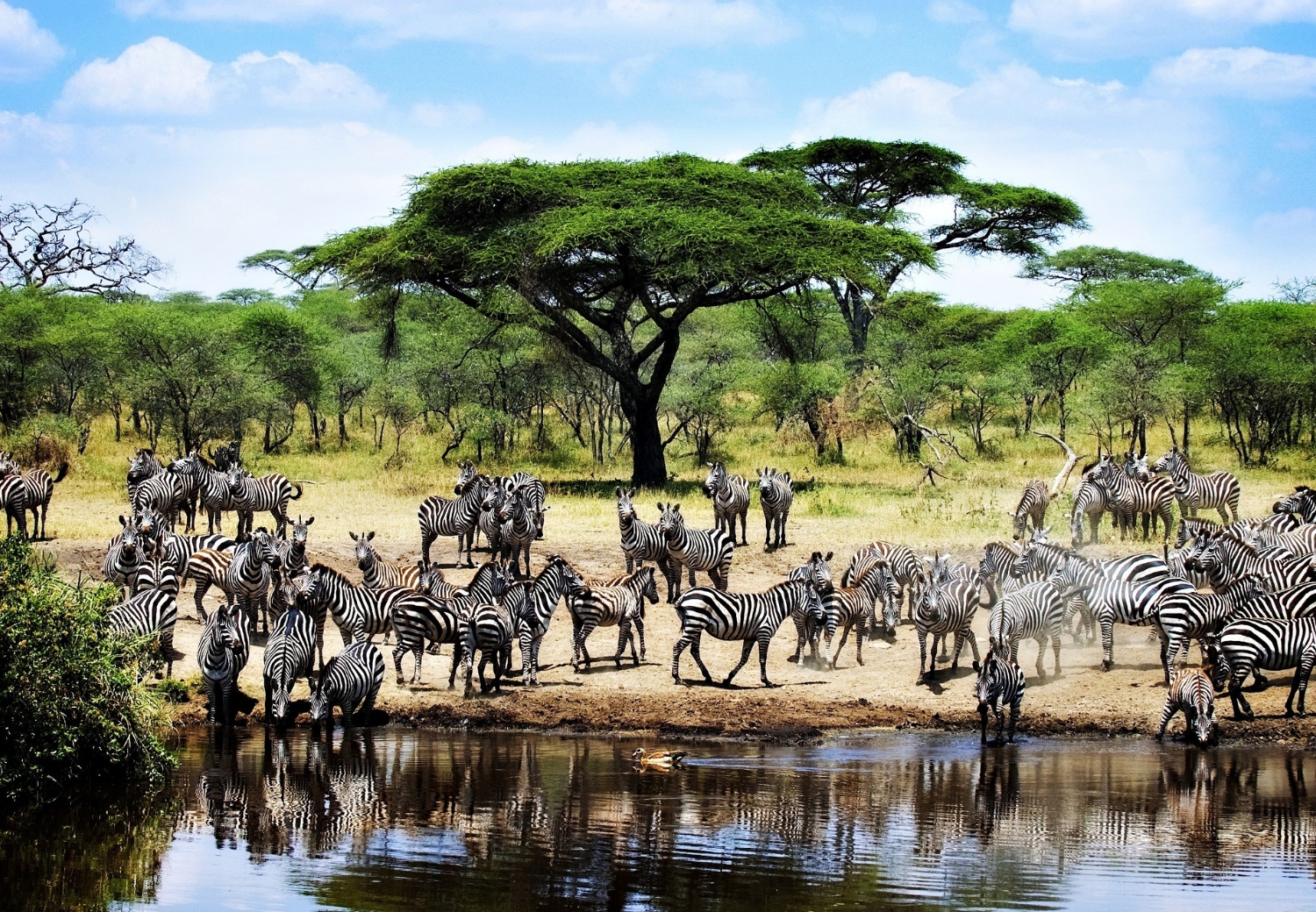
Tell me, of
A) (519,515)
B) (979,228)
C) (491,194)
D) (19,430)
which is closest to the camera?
(519,515)

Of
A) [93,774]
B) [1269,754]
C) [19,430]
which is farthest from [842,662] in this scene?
[19,430]

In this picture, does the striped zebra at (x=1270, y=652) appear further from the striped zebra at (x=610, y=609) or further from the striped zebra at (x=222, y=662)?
the striped zebra at (x=222, y=662)

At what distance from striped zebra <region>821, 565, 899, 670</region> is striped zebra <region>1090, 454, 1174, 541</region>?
632 centimetres

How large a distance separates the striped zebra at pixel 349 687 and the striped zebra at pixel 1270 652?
7454mm

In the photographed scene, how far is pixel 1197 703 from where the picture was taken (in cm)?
1146

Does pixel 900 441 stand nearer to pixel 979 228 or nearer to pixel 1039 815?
pixel 979 228

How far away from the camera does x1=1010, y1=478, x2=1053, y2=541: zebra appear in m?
20.9

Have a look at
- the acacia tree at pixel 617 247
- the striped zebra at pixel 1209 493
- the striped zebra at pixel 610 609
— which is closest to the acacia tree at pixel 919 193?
the acacia tree at pixel 617 247

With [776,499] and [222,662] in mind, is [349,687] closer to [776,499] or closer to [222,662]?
[222,662]

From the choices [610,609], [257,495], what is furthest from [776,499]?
[257,495]

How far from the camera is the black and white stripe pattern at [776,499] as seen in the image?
20500 millimetres

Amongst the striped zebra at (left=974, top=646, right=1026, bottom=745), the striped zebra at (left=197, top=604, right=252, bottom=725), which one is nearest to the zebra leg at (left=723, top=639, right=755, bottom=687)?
the striped zebra at (left=974, top=646, right=1026, bottom=745)

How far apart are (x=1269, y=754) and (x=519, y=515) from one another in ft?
31.9

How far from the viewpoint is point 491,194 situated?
97.3 ft
